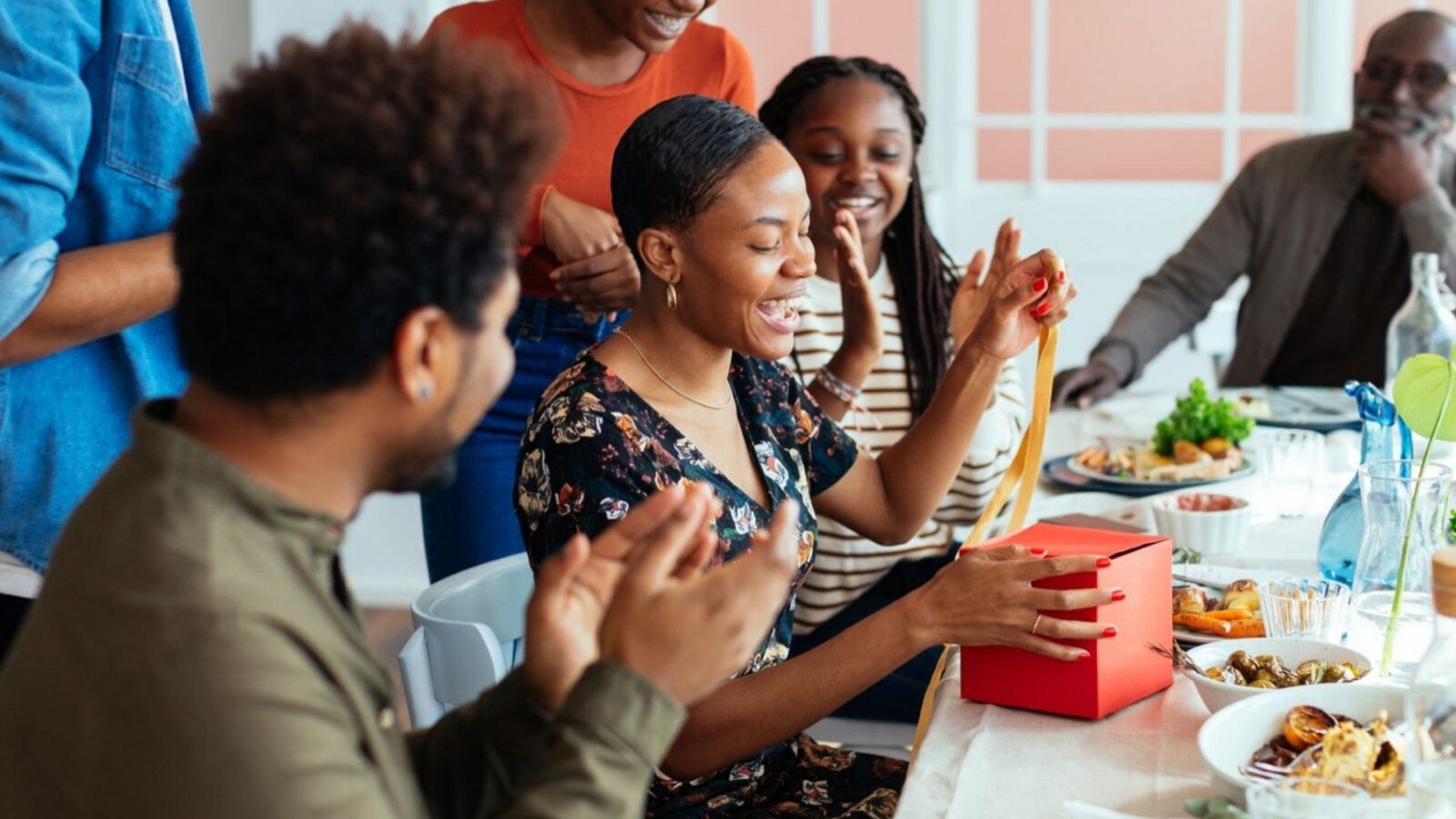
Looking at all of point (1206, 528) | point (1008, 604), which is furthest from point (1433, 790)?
point (1206, 528)

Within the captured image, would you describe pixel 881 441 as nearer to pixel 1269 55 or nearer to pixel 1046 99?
pixel 1046 99

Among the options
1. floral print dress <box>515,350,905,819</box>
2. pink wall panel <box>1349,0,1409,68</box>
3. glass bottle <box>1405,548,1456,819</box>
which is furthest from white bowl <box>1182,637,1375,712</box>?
pink wall panel <box>1349,0,1409,68</box>

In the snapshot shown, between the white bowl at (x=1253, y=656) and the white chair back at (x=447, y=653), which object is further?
the white chair back at (x=447, y=653)

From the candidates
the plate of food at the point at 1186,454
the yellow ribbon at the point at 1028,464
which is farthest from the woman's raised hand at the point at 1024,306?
the plate of food at the point at 1186,454

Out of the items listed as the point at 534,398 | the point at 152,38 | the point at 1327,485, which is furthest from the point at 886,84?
the point at 152,38

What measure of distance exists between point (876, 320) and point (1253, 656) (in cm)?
98

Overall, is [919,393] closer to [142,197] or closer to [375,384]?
[142,197]

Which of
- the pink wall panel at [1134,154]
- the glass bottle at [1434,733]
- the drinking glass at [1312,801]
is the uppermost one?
the pink wall panel at [1134,154]

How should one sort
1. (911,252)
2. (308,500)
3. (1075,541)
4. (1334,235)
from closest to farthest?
(308,500) → (1075,541) → (911,252) → (1334,235)

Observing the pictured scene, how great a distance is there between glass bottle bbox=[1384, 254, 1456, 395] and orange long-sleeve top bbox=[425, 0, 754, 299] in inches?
50.9

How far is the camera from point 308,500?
966 millimetres

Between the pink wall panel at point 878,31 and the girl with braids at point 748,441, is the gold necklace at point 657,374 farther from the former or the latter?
the pink wall panel at point 878,31

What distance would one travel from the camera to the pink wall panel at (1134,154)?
18.5ft

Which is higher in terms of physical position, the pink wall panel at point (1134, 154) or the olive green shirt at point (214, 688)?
the pink wall panel at point (1134, 154)
